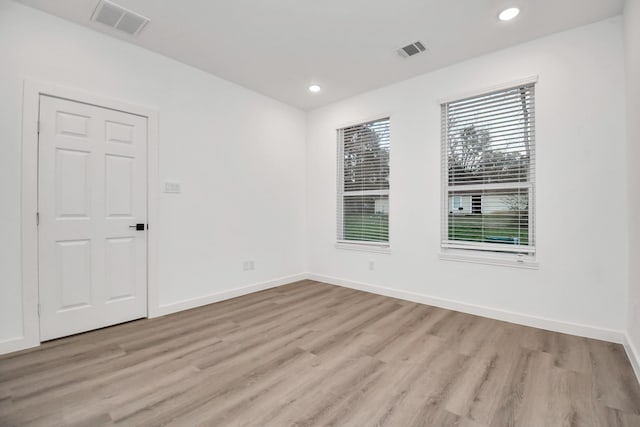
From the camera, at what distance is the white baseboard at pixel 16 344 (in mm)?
2350

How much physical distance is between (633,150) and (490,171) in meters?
1.13

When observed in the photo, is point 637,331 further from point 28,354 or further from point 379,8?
point 28,354

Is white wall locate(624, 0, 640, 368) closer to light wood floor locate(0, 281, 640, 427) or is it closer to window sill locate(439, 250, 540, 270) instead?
light wood floor locate(0, 281, 640, 427)

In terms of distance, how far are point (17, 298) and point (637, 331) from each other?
4755 millimetres

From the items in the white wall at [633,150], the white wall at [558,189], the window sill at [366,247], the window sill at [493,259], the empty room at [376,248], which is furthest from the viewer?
the window sill at [366,247]

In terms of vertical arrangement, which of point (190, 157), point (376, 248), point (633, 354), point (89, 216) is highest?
point (190, 157)

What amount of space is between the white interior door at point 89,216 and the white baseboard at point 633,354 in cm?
419

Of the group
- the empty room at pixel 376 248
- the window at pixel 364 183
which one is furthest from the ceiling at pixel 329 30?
the window at pixel 364 183

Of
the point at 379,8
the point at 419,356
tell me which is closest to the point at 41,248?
the point at 419,356

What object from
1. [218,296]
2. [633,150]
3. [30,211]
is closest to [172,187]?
[30,211]

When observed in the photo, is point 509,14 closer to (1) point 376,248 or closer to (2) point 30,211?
(1) point 376,248

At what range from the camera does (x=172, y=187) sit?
3373mm

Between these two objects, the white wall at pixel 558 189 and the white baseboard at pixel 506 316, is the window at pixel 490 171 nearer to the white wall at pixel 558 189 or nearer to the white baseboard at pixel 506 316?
the white wall at pixel 558 189

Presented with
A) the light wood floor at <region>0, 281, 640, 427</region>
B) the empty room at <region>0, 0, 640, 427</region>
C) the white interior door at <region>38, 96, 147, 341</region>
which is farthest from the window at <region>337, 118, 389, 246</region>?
the white interior door at <region>38, 96, 147, 341</region>
